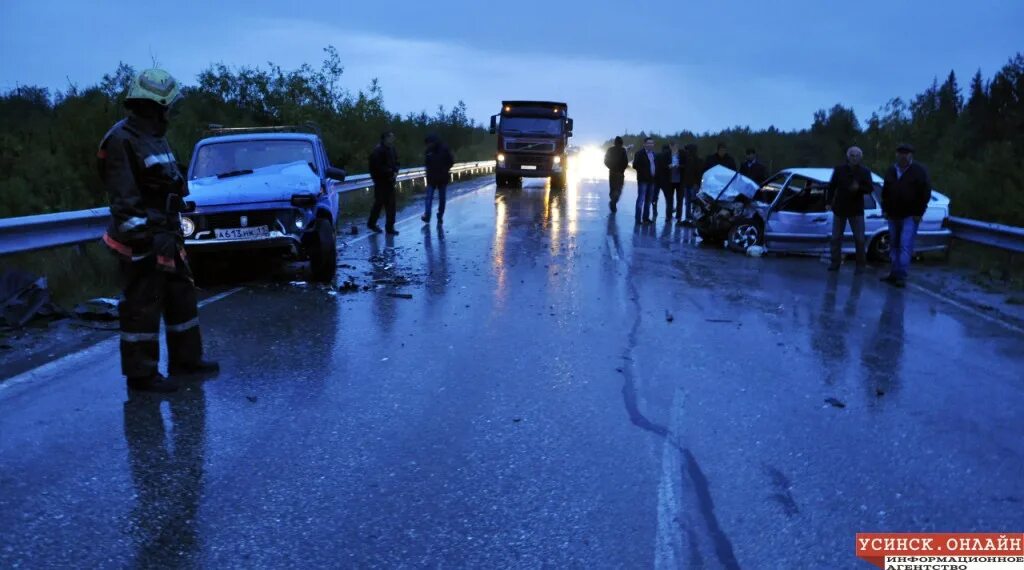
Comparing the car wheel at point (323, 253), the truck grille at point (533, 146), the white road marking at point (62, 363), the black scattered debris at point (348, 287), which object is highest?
the truck grille at point (533, 146)

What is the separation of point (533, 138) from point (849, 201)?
67.6 feet

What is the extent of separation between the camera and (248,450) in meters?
4.70

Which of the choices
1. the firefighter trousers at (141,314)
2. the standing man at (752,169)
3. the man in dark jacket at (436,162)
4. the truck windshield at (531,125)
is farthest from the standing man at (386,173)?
the truck windshield at (531,125)

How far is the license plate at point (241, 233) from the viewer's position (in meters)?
9.93

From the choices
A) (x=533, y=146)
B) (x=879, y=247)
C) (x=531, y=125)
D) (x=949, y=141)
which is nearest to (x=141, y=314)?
(x=879, y=247)

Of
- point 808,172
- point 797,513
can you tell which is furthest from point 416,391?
point 808,172

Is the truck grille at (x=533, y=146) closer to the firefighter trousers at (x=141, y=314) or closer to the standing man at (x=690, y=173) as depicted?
the standing man at (x=690, y=173)

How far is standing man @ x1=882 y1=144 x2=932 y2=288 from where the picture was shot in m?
11.3

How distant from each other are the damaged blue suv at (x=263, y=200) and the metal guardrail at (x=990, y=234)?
9.31m

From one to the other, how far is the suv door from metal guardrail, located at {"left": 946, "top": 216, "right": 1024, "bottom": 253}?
2.04 metres

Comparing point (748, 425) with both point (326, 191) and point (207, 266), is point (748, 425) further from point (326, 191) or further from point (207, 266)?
point (207, 266)

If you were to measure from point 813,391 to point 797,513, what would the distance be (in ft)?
7.42

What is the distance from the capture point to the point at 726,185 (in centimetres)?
1529

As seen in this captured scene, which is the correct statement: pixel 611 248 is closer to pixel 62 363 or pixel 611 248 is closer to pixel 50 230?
pixel 50 230
